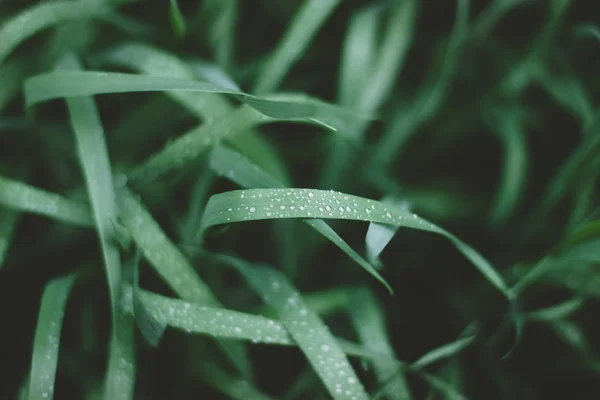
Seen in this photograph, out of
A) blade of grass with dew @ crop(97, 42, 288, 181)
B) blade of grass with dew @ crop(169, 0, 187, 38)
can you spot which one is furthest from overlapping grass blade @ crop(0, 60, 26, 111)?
blade of grass with dew @ crop(169, 0, 187, 38)

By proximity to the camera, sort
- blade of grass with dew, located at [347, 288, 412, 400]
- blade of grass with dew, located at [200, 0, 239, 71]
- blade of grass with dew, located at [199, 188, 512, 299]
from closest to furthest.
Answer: blade of grass with dew, located at [199, 188, 512, 299]
blade of grass with dew, located at [347, 288, 412, 400]
blade of grass with dew, located at [200, 0, 239, 71]

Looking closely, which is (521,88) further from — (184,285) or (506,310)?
(184,285)

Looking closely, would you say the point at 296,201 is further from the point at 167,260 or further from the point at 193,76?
the point at 193,76

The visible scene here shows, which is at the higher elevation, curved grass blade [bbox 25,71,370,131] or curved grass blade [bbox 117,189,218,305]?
curved grass blade [bbox 25,71,370,131]

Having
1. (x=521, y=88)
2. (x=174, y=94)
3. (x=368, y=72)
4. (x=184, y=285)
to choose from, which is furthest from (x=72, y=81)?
(x=521, y=88)

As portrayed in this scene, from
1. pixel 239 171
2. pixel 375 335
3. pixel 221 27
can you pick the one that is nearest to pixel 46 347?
pixel 239 171

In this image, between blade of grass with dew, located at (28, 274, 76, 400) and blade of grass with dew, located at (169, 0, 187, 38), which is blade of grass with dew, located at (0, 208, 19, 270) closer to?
blade of grass with dew, located at (28, 274, 76, 400)

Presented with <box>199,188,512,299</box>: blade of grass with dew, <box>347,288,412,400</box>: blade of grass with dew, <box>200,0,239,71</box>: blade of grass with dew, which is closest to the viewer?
<box>199,188,512,299</box>: blade of grass with dew
